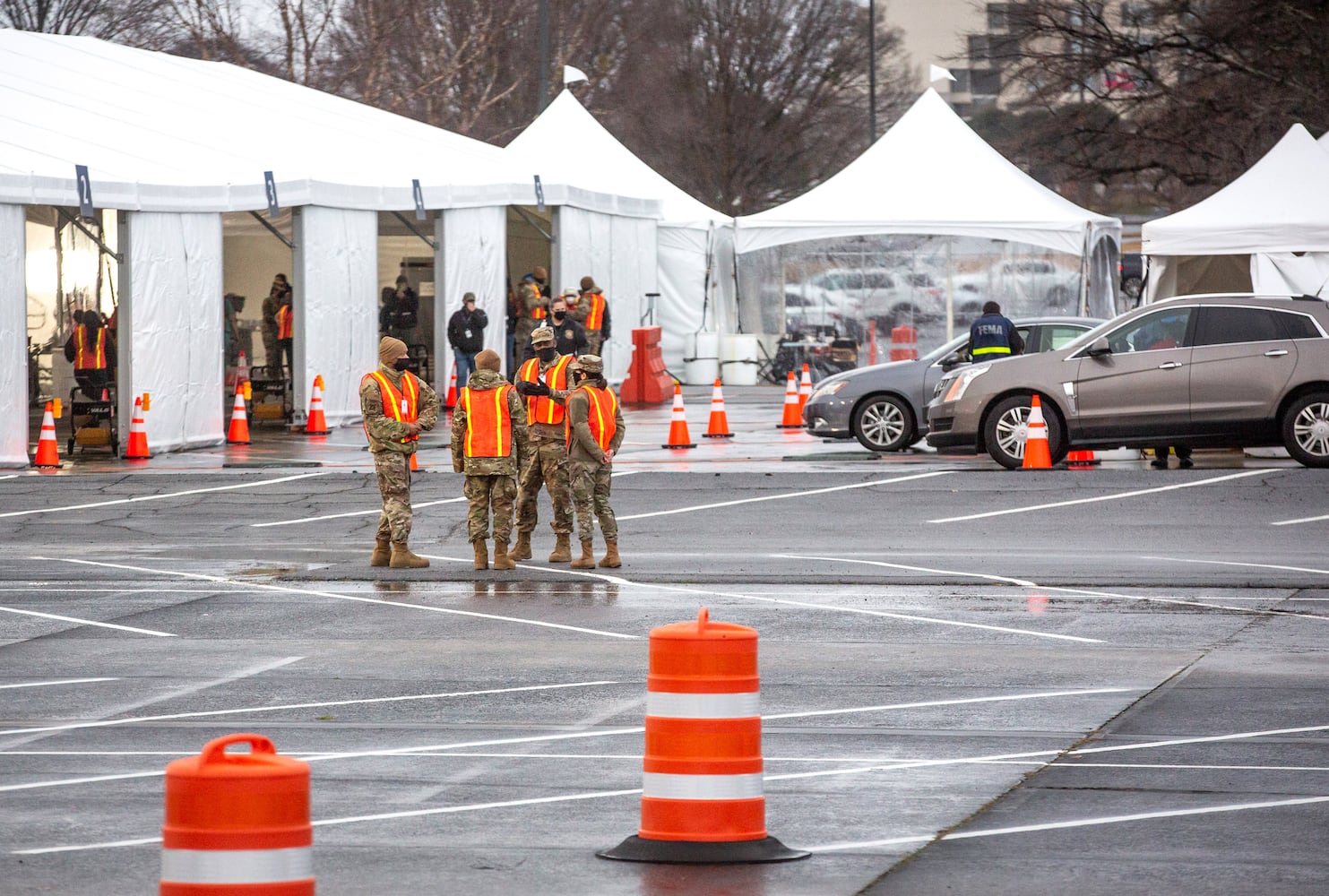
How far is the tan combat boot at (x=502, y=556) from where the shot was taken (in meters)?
15.1

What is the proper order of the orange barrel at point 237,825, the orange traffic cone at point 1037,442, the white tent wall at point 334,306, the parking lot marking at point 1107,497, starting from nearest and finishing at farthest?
the orange barrel at point 237,825 < the parking lot marking at point 1107,497 < the orange traffic cone at point 1037,442 < the white tent wall at point 334,306

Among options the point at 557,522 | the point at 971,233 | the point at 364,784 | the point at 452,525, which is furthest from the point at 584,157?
the point at 364,784

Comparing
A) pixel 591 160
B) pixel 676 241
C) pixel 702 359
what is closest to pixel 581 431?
pixel 702 359

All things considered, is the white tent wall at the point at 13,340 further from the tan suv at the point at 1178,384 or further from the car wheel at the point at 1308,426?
the car wheel at the point at 1308,426

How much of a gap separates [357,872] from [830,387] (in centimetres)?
1710

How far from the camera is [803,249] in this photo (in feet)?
126

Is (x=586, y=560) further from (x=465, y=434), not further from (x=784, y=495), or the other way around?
(x=784, y=495)

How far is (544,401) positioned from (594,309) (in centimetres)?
1651

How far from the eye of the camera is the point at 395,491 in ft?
49.7

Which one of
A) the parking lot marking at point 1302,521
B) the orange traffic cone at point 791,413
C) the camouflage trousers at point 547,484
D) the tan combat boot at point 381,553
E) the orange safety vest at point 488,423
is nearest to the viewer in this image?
the orange safety vest at point 488,423

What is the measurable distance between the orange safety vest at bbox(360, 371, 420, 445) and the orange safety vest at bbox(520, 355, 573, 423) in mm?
797

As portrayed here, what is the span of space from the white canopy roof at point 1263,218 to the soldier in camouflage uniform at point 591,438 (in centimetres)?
1240

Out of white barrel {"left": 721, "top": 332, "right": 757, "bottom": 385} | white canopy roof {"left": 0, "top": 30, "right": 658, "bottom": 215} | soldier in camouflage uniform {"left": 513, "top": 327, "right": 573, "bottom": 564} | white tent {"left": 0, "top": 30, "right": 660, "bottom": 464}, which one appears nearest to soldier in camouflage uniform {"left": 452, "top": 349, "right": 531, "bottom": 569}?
soldier in camouflage uniform {"left": 513, "top": 327, "right": 573, "bottom": 564}

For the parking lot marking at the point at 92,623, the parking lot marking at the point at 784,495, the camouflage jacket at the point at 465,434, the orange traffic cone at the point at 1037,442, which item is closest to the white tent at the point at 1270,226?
the orange traffic cone at the point at 1037,442
